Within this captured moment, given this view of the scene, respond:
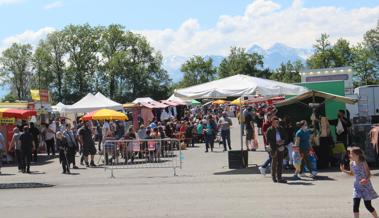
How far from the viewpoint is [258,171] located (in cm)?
1820

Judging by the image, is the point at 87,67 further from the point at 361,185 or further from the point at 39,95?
the point at 361,185

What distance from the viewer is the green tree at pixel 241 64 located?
4250 inches

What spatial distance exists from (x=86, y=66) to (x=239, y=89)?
83.9 m

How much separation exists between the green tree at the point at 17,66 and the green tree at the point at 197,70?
30.7 m

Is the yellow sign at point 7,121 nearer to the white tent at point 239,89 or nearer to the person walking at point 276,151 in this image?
the white tent at point 239,89

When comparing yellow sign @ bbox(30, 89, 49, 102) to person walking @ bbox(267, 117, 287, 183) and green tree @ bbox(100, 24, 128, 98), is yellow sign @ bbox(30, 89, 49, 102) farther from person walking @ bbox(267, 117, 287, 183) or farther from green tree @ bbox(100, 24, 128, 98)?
green tree @ bbox(100, 24, 128, 98)

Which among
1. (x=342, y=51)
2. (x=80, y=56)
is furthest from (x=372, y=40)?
(x=80, y=56)

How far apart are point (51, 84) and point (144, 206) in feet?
304

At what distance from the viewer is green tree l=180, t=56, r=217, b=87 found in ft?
378

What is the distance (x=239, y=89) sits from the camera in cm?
1850

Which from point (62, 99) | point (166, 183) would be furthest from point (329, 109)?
point (62, 99)

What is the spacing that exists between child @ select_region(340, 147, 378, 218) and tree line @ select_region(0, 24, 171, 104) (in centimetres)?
8865

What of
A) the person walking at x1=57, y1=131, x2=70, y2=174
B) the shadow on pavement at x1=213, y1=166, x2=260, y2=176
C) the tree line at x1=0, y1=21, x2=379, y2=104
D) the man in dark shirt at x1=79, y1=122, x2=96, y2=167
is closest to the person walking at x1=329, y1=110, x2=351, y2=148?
the shadow on pavement at x1=213, y1=166, x2=260, y2=176

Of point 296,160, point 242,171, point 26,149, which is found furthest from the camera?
point 26,149
